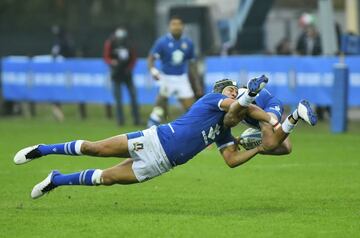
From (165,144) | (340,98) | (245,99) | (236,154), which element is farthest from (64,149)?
(340,98)

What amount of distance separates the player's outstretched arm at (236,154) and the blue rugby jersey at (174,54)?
9.02m

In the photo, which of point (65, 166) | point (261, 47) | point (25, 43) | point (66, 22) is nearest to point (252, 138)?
point (65, 166)

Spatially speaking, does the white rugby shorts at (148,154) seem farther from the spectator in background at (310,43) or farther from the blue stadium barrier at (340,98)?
the spectator in background at (310,43)

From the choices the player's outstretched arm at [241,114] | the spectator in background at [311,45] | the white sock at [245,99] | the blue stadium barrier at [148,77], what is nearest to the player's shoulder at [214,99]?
the player's outstretched arm at [241,114]

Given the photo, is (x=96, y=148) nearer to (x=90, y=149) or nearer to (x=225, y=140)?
(x=90, y=149)

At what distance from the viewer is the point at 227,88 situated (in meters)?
11.5

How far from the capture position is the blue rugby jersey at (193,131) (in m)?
11.0

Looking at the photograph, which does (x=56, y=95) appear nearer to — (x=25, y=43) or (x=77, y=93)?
(x=77, y=93)

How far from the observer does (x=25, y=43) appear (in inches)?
1465

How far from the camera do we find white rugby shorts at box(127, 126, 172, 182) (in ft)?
36.2

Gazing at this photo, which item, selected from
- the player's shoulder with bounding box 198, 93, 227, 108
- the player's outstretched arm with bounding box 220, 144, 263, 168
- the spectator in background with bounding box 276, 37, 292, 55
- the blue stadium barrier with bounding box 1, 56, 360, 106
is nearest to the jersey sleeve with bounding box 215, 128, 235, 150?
the player's outstretched arm with bounding box 220, 144, 263, 168

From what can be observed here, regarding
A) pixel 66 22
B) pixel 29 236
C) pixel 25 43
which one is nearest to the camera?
pixel 29 236

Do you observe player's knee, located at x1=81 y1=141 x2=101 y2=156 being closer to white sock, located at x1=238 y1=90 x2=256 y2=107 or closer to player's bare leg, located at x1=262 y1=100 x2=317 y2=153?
white sock, located at x1=238 y1=90 x2=256 y2=107

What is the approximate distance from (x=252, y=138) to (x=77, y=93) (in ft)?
56.1
